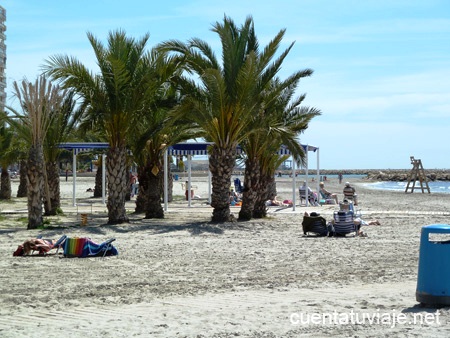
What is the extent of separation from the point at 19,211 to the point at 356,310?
1898 cm

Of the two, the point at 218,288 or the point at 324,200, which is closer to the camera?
the point at 218,288

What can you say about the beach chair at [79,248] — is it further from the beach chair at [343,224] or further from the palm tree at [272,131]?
the palm tree at [272,131]

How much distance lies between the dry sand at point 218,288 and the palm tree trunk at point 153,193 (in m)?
5.18

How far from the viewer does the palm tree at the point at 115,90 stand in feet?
61.1

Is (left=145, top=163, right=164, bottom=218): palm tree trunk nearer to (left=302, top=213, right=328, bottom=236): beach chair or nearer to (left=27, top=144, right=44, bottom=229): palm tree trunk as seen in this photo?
(left=27, top=144, right=44, bottom=229): palm tree trunk

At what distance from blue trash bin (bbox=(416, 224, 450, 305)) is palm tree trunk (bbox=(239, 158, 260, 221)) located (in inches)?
530

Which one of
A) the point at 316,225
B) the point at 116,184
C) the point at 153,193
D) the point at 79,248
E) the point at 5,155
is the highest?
the point at 5,155

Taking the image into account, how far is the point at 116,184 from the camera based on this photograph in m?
19.8

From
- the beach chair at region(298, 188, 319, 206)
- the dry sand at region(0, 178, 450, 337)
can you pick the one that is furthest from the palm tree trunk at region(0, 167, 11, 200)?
the dry sand at region(0, 178, 450, 337)

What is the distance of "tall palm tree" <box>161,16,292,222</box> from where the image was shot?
19484 millimetres

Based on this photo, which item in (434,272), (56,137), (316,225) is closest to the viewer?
(434,272)

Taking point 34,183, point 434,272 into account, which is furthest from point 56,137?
point 434,272

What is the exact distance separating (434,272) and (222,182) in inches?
506

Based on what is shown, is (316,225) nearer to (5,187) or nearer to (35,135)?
(35,135)
